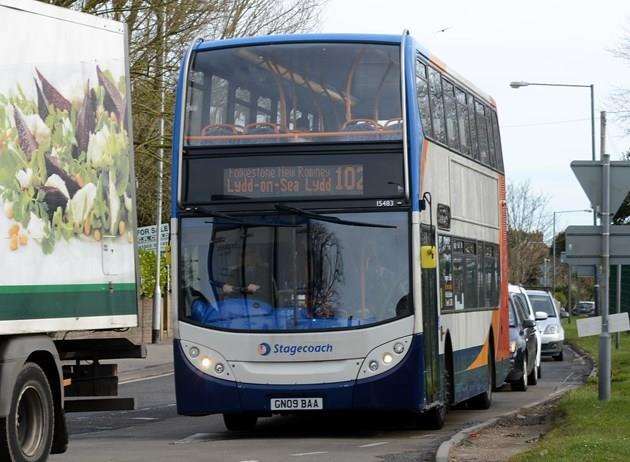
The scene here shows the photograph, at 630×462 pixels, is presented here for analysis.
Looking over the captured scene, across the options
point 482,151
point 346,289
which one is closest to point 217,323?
point 346,289

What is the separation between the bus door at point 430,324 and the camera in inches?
651

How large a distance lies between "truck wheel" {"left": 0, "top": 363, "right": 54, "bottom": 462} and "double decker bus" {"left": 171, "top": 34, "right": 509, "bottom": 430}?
155 inches

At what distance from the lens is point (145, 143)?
31.4 meters

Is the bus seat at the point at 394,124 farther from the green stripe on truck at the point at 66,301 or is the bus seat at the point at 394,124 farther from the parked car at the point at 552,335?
the parked car at the point at 552,335

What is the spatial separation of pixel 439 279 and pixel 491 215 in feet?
15.8

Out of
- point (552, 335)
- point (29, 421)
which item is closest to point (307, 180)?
point (29, 421)

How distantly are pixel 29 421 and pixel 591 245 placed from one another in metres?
9.30

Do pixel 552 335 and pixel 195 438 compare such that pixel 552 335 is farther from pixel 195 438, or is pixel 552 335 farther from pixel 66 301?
pixel 66 301

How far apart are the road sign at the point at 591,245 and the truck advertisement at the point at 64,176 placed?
7343 millimetres

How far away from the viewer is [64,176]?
42.1 ft

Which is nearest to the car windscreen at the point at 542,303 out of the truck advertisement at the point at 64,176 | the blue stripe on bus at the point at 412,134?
the blue stripe on bus at the point at 412,134

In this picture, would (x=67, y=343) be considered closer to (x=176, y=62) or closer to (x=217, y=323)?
(x=217, y=323)

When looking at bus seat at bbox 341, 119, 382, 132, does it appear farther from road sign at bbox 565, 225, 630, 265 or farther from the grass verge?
road sign at bbox 565, 225, 630, 265

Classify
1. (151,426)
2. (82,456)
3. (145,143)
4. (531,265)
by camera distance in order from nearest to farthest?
(82,456)
(151,426)
(145,143)
(531,265)
